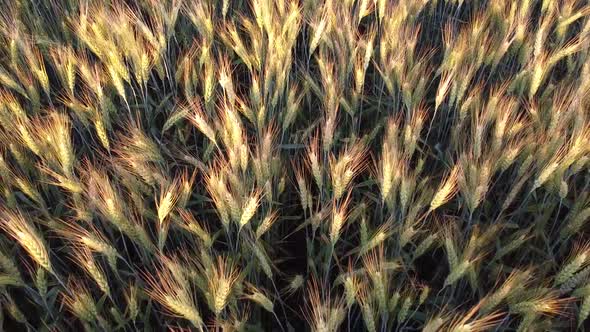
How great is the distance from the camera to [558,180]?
4.76ft

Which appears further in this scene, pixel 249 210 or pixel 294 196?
pixel 294 196

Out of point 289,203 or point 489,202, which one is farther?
point 289,203

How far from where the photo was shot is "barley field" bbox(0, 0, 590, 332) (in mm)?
1274

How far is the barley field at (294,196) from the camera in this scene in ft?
4.18

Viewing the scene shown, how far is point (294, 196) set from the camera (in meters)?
1.79

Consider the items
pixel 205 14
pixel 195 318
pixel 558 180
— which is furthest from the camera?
pixel 205 14

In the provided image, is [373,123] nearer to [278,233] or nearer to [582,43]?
[278,233]

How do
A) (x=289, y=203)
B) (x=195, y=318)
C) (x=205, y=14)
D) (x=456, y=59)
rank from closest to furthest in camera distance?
(x=195, y=318) → (x=456, y=59) → (x=289, y=203) → (x=205, y=14)

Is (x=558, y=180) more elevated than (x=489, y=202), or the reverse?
(x=558, y=180)

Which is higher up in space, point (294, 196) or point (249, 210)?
point (249, 210)

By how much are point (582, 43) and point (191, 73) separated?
1264 mm

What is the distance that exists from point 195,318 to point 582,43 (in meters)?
1.48

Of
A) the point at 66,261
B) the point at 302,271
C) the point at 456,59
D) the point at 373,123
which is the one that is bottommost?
the point at 302,271

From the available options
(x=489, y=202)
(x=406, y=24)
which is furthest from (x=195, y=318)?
(x=406, y=24)
